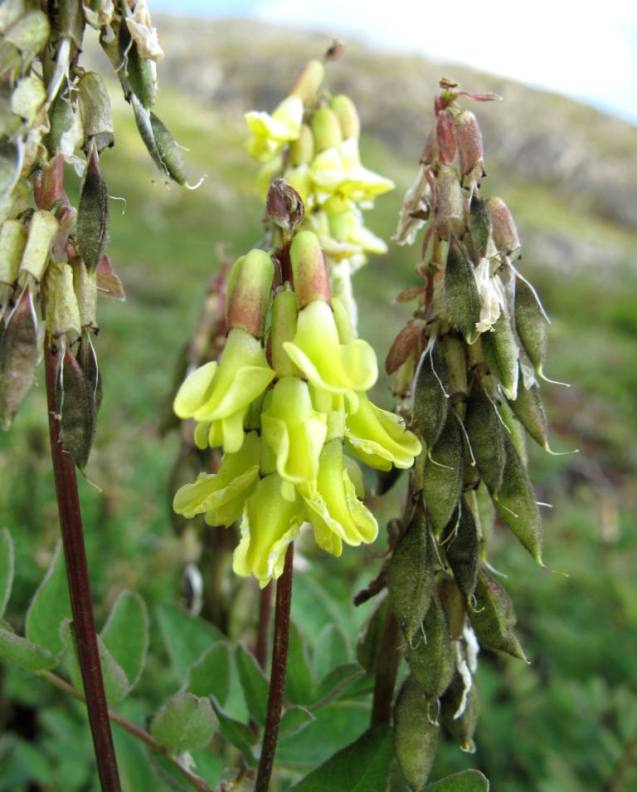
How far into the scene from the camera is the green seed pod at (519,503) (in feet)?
2.68

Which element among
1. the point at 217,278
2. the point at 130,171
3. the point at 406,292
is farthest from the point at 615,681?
the point at 130,171

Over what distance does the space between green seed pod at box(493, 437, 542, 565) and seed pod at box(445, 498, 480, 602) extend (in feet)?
0.12

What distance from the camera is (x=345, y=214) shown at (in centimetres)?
134

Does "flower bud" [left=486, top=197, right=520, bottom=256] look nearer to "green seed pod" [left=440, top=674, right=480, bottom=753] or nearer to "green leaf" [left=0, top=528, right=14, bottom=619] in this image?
"green seed pod" [left=440, top=674, right=480, bottom=753]

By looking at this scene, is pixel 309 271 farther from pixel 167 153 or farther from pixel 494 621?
pixel 494 621

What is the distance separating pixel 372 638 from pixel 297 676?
20cm

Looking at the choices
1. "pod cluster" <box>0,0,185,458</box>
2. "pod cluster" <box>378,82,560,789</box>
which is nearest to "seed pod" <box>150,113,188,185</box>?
"pod cluster" <box>0,0,185,458</box>

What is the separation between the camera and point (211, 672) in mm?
1089

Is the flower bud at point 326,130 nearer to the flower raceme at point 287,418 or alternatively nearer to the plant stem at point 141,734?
the flower raceme at point 287,418

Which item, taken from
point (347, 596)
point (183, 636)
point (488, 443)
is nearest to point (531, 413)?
point (488, 443)

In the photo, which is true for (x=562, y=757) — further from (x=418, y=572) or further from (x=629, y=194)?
(x=629, y=194)

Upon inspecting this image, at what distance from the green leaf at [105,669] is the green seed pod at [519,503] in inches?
17.4

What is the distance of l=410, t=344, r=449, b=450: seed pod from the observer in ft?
2.51

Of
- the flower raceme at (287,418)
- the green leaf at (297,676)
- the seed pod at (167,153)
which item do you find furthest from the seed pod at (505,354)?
the green leaf at (297,676)
